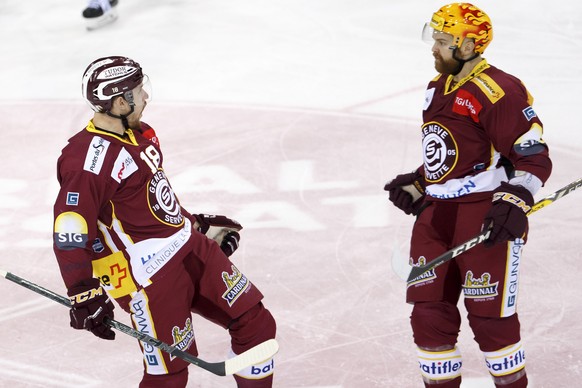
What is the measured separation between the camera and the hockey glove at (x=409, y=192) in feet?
12.4

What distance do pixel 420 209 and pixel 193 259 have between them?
2.89 ft

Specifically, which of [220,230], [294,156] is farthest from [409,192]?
[294,156]

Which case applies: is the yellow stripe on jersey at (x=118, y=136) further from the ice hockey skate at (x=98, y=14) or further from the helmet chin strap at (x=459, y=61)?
the ice hockey skate at (x=98, y=14)

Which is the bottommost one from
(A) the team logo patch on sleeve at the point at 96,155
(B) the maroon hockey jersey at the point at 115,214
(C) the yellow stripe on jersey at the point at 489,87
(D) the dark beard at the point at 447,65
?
(B) the maroon hockey jersey at the point at 115,214

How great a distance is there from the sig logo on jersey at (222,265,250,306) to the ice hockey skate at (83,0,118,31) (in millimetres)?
5621

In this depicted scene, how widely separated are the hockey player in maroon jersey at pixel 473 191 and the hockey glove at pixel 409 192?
222mm

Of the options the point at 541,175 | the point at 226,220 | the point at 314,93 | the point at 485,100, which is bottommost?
the point at 314,93

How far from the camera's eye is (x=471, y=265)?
3420 mm

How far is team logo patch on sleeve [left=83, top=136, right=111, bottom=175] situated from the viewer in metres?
3.13

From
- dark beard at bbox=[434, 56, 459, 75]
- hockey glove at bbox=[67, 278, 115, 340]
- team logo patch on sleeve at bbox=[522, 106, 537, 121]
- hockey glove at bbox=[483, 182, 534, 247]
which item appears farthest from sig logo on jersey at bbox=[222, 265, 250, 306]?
team logo patch on sleeve at bbox=[522, 106, 537, 121]

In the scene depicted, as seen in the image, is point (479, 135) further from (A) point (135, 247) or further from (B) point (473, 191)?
(A) point (135, 247)

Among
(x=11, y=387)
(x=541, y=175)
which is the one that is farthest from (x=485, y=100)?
(x=11, y=387)

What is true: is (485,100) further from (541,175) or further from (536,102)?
(536,102)

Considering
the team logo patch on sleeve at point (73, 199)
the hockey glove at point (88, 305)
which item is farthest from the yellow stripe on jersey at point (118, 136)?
the hockey glove at point (88, 305)
